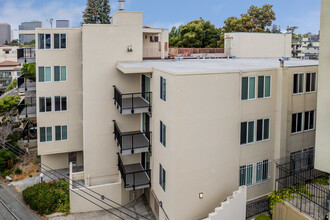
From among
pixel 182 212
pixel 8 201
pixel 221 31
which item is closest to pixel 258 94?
pixel 182 212

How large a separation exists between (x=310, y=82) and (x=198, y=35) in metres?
30.7

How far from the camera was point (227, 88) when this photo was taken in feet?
45.6

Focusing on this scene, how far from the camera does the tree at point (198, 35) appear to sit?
1751 inches

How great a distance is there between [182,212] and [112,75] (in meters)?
9.82

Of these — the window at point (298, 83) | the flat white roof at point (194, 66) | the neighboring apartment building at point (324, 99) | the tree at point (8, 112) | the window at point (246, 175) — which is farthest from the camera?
the tree at point (8, 112)

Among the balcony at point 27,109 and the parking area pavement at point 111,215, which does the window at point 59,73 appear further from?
the parking area pavement at point 111,215

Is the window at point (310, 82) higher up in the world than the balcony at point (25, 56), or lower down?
lower down

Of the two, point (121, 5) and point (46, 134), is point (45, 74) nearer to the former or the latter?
point (46, 134)

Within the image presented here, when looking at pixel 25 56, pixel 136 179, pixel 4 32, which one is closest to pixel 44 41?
pixel 25 56

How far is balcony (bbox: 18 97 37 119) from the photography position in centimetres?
2309

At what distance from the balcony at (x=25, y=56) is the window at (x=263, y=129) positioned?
60.4ft

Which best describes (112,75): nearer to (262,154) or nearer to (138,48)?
(138,48)

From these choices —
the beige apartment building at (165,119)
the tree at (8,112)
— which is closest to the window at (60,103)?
the beige apartment building at (165,119)

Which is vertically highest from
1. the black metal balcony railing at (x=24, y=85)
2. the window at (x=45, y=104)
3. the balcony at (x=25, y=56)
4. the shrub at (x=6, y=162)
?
the balcony at (x=25, y=56)
